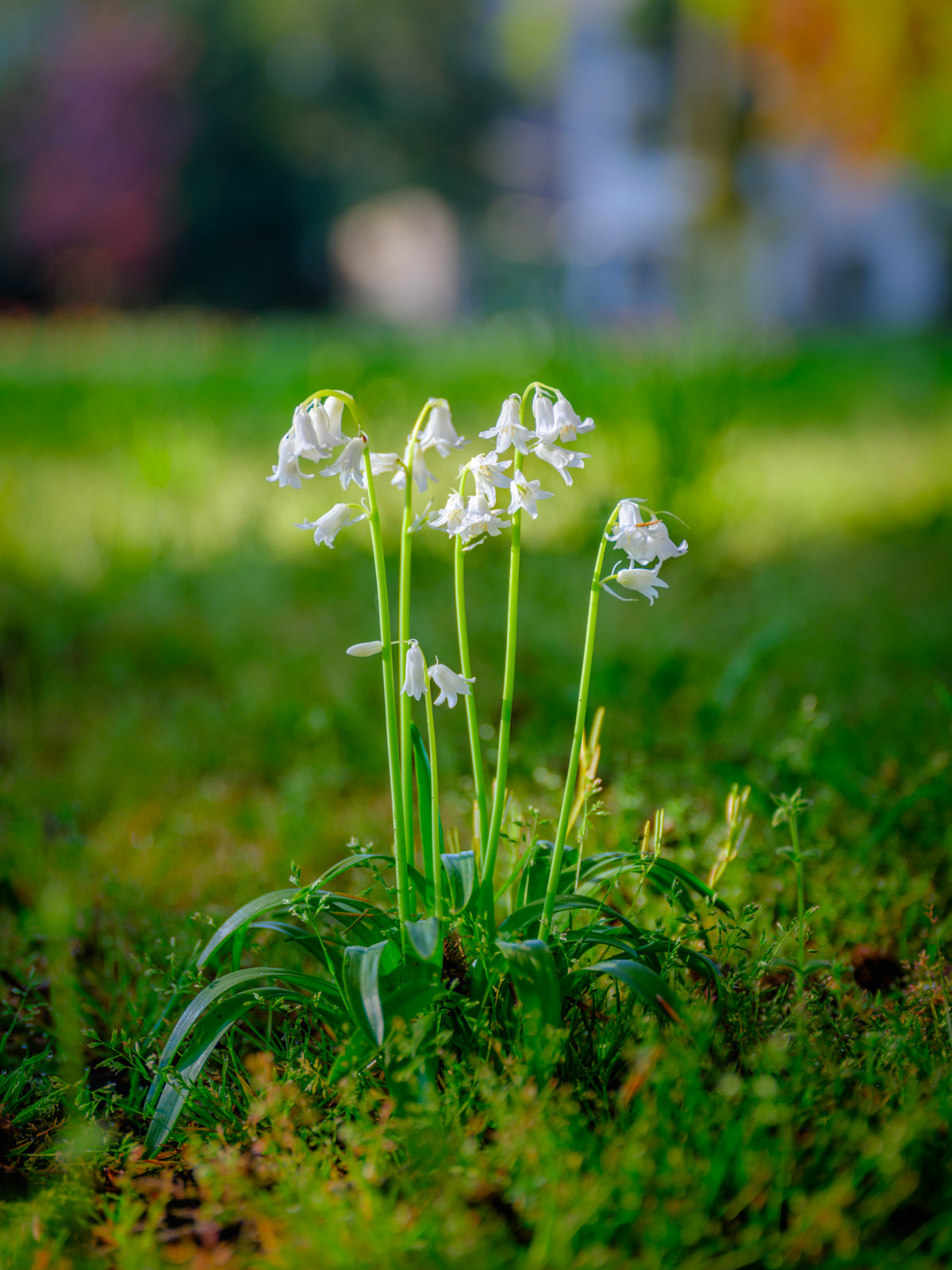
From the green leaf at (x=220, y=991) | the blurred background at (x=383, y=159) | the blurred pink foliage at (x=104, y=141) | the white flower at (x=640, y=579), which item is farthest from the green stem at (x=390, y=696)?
the blurred pink foliage at (x=104, y=141)

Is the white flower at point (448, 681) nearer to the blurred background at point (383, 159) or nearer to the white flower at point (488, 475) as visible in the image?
the white flower at point (488, 475)

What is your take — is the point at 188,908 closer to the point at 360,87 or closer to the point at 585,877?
the point at 585,877

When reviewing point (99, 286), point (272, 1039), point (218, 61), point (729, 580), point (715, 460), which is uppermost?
point (218, 61)

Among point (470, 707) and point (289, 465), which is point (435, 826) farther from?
point (289, 465)

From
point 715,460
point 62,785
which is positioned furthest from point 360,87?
point 62,785

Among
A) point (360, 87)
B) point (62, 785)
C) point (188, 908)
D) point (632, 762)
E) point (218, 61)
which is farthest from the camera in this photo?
point (360, 87)

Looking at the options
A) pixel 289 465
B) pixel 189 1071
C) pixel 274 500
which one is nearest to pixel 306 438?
pixel 289 465

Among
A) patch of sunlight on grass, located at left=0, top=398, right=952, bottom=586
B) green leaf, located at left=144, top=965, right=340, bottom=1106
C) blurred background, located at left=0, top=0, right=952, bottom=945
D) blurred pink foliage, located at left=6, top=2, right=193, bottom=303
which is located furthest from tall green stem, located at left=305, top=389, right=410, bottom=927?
blurred pink foliage, located at left=6, top=2, right=193, bottom=303

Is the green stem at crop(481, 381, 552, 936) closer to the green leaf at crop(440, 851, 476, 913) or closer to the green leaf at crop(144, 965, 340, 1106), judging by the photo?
the green leaf at crop(440, 851, 476, 913)
